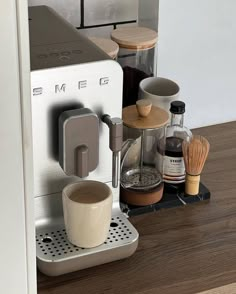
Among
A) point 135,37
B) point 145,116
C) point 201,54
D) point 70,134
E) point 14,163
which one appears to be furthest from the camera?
point 201,54

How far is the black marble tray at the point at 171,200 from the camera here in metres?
1.28

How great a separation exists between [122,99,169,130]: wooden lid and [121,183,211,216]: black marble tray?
148mm

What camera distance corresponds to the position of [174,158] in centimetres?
131

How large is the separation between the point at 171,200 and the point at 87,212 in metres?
0.25

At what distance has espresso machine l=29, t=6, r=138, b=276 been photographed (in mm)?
1080

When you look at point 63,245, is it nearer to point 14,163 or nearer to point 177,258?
point 177,258

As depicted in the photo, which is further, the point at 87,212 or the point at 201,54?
the point at 201,54

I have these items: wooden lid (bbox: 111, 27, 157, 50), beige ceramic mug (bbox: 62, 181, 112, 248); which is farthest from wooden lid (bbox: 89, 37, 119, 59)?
beige ceramic mug (bbox: 62, 181, 112, 248)

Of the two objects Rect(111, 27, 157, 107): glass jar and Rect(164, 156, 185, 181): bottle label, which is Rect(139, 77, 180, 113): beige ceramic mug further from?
Rect(164, 156, 185, 181): bottle label

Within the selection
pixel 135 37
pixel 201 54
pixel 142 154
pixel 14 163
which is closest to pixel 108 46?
pixel 135 37

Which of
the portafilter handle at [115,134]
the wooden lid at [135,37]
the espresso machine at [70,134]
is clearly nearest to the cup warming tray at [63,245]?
the espresso machine at [70,134]

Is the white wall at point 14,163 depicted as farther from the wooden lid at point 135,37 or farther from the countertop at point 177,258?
the wooden lid at point 135,37

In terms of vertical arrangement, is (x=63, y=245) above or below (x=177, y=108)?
below

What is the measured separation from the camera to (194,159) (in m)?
1.29
